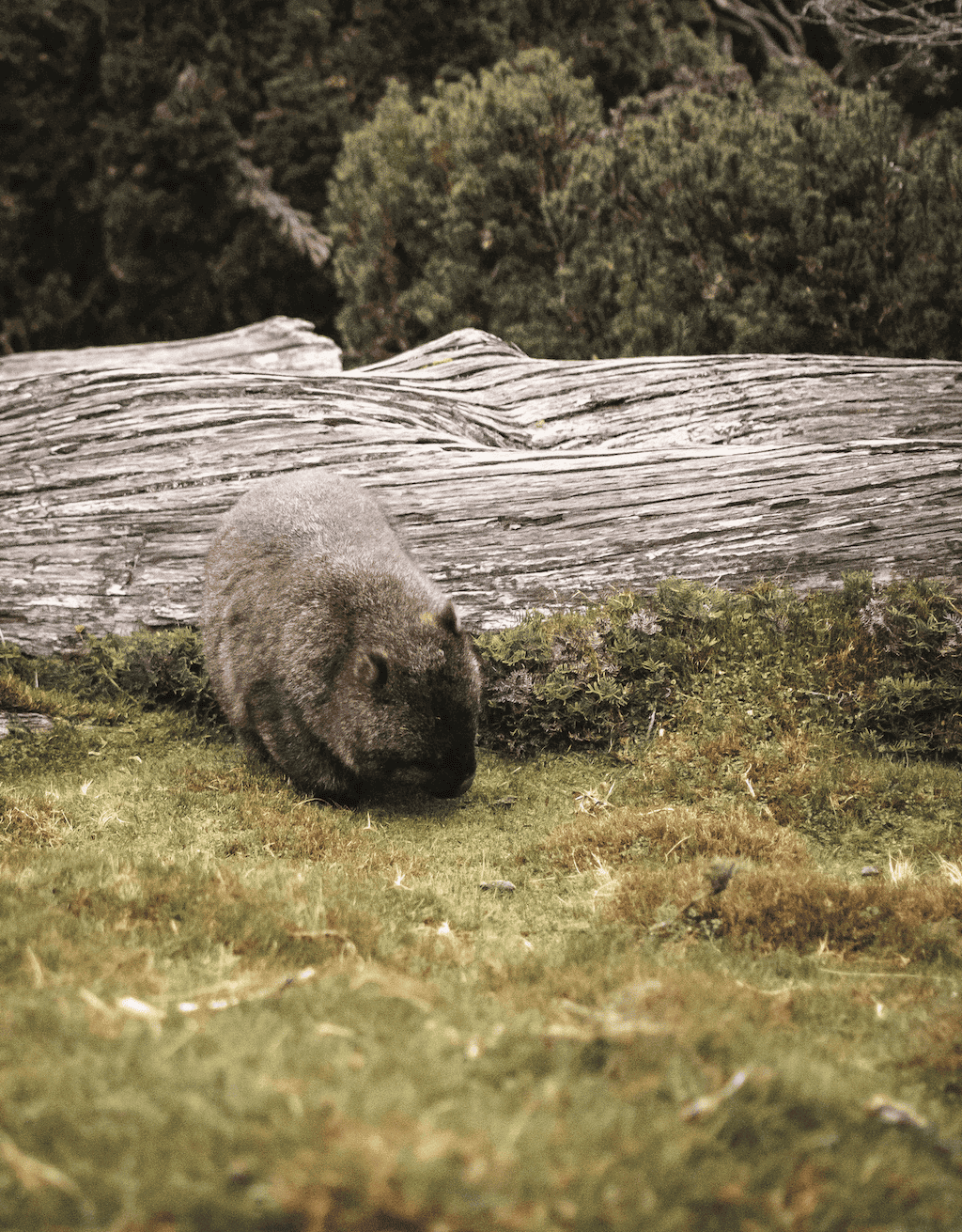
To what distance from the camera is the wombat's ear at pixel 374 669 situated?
5762 millimetres

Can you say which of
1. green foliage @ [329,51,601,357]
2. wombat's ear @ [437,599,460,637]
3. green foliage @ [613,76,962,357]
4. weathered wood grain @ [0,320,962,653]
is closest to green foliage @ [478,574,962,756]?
weathered wood grain @ [0,320,962,653]

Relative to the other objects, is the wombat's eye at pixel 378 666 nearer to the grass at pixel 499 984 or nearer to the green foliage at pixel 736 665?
the grass at pixel 499 984

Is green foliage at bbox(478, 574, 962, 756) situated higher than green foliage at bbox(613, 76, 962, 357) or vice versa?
green foliage at bbox(613, 76, 962, 357)

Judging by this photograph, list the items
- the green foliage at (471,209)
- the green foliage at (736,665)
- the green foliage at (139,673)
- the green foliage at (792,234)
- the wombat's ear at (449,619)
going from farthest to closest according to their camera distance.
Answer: the green foliage at (471,209)
the green foliage at (792,234)
the green foliage at (139,673)
the green foliage at (736,665)
the wombat's ear at (449,619)

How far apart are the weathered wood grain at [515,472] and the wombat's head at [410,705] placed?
2015 millimetres

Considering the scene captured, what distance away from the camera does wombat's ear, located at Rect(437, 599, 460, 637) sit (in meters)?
5.93

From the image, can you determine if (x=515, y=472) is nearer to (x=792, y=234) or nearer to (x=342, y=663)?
(x=342, y=663)

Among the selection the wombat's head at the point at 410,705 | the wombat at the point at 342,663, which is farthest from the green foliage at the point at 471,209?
the wombat's head at the point at 410,705

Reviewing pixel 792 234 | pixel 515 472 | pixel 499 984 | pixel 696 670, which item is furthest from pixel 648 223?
pixel 499 984

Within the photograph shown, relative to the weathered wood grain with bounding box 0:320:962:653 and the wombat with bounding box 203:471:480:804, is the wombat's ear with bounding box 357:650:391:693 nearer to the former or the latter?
the wombat with bounding box 203:471:480:804

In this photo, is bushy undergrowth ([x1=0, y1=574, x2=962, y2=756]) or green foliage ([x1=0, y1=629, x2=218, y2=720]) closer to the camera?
bushy undergrowth ([x1=0, y1=574, x2=962, y2=756])

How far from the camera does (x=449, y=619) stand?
595cm

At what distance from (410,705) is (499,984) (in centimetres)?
256

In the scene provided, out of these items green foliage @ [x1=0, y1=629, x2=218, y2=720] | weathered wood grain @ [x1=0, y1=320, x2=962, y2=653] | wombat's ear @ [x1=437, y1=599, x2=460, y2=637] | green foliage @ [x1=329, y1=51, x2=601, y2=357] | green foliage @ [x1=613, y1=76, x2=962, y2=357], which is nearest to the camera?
wombat's ear @ [x1=437, y1=599, x2=460, y2=637]
